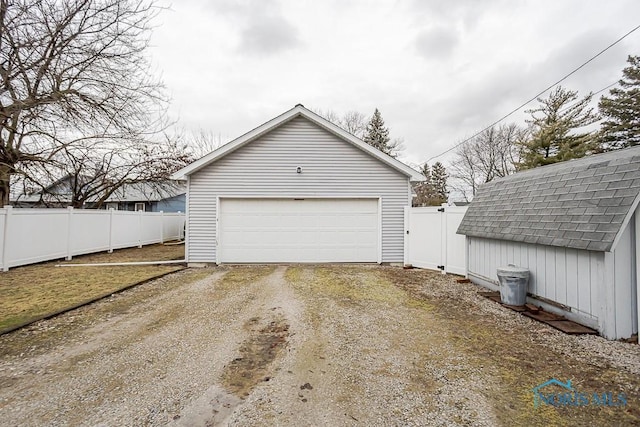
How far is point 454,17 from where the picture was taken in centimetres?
934

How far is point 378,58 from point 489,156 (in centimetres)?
1862

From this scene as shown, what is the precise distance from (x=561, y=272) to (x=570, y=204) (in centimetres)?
107

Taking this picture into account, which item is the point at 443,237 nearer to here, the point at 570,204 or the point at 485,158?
the point at 570,204

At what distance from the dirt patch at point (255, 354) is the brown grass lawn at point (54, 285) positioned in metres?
3.39

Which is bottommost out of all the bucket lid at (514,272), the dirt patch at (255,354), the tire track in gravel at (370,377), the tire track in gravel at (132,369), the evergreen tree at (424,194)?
the tire track in gravel at (132,369)

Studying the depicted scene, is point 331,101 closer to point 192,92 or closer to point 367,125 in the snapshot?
point 367,125

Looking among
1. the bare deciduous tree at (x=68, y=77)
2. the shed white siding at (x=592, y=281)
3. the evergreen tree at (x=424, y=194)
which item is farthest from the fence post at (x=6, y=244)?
the evergreen tree at (x=424, y=194)

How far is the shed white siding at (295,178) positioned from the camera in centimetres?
866

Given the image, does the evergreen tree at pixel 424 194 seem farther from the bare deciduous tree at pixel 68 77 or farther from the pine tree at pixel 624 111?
the bare deciduous tree at pixel 68 77

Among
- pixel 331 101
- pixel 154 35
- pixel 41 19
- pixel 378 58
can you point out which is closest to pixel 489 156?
pixel 331 101

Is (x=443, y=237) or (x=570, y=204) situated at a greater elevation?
(x=570, y=204)

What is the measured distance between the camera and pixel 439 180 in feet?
111

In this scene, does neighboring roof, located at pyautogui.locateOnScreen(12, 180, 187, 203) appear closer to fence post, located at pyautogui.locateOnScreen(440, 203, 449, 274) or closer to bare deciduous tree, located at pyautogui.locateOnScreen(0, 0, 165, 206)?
bare deciduous tree, located at pyautogui.locateOnScreen(0, 0, 165, 206)

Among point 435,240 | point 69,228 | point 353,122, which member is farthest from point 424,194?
point 69,228
